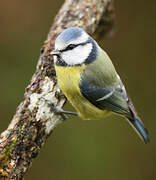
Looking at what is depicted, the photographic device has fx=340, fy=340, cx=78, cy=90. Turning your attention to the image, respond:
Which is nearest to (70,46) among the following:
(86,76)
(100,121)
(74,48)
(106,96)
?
(74,48)

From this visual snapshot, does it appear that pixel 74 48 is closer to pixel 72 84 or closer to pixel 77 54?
pixel 77 54

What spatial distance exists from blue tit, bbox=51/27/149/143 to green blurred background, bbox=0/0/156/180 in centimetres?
86

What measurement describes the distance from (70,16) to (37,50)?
92 cm

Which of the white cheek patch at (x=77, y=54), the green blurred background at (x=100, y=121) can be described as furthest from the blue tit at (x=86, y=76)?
the green blurred background at (x=100, y=121)

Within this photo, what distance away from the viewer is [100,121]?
2.75 meters

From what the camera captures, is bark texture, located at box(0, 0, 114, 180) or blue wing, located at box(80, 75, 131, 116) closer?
bark texture, located at box(0, 0, 114, 180)

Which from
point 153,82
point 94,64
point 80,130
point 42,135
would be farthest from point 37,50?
point 42,135

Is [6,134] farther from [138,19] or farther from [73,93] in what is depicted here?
[138,19]

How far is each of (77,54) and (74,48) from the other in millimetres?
39

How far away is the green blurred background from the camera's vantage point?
103 inches

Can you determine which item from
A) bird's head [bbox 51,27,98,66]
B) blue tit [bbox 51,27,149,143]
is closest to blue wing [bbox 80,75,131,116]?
blue tit [bbox 51,27,149,143]

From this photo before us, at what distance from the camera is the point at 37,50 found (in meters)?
2.83

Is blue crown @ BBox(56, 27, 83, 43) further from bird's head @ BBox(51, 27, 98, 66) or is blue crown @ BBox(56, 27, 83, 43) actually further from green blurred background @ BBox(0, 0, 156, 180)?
green blurred background @ BBox(0, 0, 156, 180)

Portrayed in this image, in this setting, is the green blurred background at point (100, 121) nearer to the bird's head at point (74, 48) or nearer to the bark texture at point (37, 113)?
the bark texture at point (37, 113)
